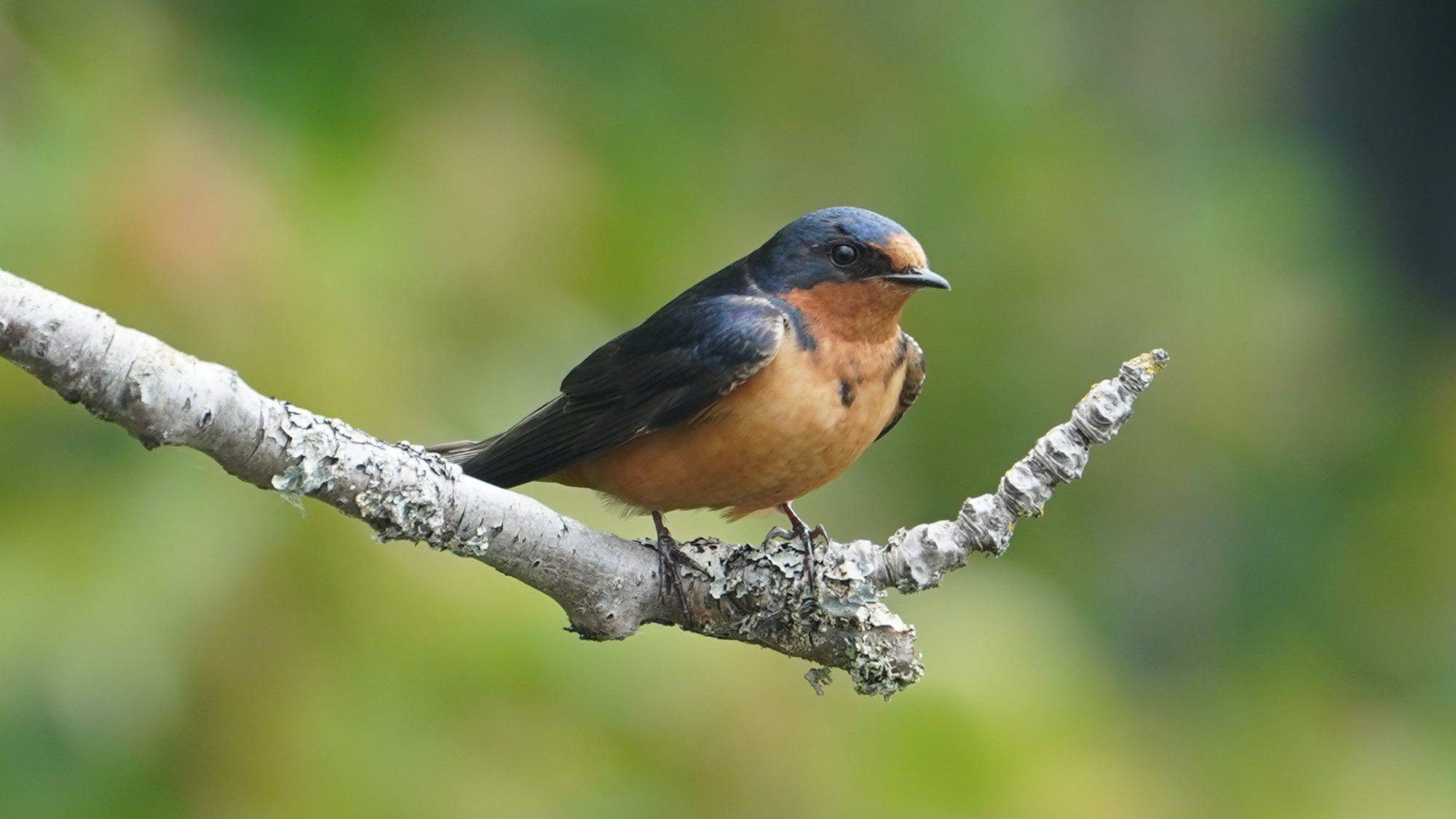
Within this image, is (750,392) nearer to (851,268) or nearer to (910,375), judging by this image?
(851,268)

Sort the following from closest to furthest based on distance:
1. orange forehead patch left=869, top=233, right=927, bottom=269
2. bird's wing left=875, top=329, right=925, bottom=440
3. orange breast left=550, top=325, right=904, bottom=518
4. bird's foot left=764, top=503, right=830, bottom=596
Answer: bird's foot left=764, top=503, right=830, bottom=596 → orange breast left=550, top=325, right=904, bottom=518 → orange forehead patch left=869, top=233, right=927, bottom=269 → bird's wing left=875, top=329, right=925, bottom=440

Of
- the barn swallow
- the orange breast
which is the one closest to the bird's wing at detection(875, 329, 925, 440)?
the barn swallow

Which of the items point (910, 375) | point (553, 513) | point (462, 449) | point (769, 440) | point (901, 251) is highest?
point (901, 251)

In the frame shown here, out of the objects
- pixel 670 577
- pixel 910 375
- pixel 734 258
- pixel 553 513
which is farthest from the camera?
pixel 734 258

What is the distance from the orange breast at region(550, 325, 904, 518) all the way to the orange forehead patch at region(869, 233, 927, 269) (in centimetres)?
19

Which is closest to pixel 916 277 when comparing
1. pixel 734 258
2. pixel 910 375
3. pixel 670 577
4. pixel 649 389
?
pixel 910 375

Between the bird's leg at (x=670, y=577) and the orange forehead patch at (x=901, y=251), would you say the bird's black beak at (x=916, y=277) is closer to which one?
the orange forehead patch at (x=901, y=251)

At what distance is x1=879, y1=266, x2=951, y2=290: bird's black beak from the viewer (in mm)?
3451

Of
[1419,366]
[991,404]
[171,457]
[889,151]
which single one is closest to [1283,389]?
[1419,366]

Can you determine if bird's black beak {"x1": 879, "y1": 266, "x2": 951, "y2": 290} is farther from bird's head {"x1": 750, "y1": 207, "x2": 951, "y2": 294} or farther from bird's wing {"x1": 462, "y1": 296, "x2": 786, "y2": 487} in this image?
bird's wing {"x1": 462, "y1": 296, "x2": 786, "y2": 487}

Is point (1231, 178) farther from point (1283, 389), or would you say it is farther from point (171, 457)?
point (171, 457)

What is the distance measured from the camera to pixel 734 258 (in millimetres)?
5641

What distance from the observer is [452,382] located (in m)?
4.23

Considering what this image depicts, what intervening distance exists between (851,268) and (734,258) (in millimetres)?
2081
